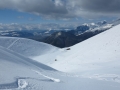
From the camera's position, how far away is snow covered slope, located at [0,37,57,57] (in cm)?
6066

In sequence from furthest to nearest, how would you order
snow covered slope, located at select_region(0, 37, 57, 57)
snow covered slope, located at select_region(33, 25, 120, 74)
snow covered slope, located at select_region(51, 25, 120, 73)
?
1. snow covered slope, located at select_region(0, 37, 57, 57)
2. snow covered slope, located at select_region(51, 25, 120, 73)
3. snow covered slope, located at select_region(33, 25, 120, 74)

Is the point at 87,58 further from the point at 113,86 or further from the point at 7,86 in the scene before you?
the point at 7,86

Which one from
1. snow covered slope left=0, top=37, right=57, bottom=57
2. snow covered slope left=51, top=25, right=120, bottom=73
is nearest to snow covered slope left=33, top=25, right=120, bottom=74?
snow covered slope left=51, top=25, right=120, bottom=73

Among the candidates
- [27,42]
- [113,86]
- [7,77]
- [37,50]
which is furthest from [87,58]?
[27,42]

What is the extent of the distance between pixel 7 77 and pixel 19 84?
141cm

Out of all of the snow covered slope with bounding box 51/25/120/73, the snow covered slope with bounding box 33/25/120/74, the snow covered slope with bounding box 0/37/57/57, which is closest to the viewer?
the snow covered slope with bounding box 33/25/120/74

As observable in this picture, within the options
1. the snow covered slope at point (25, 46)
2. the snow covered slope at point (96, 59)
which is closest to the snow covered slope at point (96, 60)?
the snow covered slope at point (96, 59)

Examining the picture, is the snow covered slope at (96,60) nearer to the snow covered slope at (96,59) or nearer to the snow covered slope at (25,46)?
the snow covered slope at (96,59)

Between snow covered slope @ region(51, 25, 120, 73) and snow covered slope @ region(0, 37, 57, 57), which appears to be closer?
snow covered slope @ region(51, 25, 120, 73)

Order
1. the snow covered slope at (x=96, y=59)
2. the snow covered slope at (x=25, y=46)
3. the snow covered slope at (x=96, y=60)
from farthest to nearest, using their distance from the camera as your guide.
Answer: the snow covered slope at (x=25, y=46) → the snow covered slope at (x=96, y=59) → the snow covered slope at (x=96, y=60)

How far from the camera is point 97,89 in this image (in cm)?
1274

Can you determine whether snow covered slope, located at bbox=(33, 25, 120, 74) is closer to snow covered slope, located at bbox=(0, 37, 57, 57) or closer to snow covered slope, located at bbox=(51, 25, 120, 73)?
snow covered slope, located at bbox=(51, 25, 120, 73)

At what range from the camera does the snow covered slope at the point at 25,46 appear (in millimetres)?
60656

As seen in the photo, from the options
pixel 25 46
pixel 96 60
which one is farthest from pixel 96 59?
pixel 25 46
